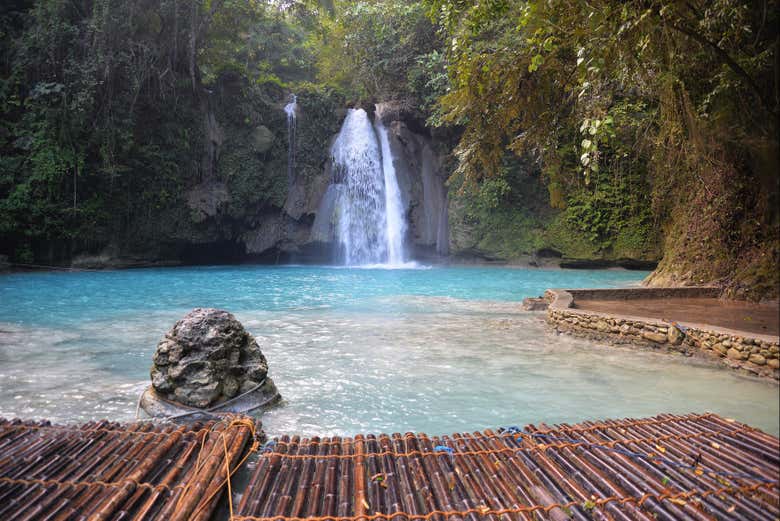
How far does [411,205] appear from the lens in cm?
Answer: 2205

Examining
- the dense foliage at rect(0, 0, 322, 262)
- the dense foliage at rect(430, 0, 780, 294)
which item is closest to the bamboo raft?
the dense foliage at rect(430, 0, 780, 294)

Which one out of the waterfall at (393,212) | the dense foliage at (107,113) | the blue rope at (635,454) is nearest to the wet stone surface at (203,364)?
the blue rope at (635,454)

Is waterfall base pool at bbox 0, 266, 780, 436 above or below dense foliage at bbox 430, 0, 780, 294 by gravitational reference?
below

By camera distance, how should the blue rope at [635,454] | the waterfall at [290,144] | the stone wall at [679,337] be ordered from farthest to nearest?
the waterfall at [290,144], the stone wall at [679,337], the blue rope at [635,454]

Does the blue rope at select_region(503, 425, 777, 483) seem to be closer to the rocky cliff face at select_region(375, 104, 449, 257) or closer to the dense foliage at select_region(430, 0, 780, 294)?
the dense foliage at select_region(430, 0, 780, 294)

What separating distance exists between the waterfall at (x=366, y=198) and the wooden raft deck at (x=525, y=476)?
60.0 ft

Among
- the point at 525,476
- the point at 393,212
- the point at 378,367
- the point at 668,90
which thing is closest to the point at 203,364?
the point at 378,367

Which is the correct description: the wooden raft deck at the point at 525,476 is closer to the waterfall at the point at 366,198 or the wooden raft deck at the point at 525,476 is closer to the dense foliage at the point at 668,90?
the dense foliage at the point at 668,90

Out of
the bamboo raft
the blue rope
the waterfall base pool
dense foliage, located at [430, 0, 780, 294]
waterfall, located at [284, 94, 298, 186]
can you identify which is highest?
waterfall, located at [284, 94, 298, 186]

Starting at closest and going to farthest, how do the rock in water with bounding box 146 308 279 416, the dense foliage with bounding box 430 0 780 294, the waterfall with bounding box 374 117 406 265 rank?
the dense foliage with bounding box 430 0 780 294
the rock in water with bounding box 146 308 279 416
the waterfall with bounding box 374 117 406 265

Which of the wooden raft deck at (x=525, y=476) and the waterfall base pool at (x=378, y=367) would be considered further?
the waterfall base pool at (x=378, y=367)

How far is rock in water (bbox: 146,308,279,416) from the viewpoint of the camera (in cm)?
414

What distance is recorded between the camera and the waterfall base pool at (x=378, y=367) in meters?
4.23

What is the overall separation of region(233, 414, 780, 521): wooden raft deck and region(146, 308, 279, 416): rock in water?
1.55 metres
